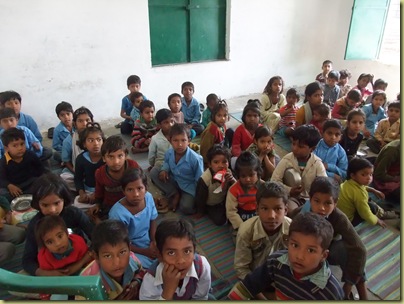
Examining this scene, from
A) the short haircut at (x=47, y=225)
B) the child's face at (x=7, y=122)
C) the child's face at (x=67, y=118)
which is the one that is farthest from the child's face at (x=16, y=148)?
the short haircut at (x=47, y=225)

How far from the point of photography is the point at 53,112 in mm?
4293

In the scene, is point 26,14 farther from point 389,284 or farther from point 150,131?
point 389,284

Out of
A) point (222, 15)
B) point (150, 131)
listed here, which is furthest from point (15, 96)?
point (222, 15)

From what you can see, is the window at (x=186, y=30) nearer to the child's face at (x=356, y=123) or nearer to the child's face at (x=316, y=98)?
the child's face at (x=316, y=98)

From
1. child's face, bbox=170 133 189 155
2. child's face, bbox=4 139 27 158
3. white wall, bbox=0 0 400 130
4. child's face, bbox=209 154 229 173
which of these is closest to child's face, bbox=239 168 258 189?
child's face, bbox=209 154 229 173

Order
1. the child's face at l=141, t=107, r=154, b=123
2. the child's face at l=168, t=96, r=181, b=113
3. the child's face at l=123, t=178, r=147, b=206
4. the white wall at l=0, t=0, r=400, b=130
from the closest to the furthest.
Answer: the child's face at l=123, t=178, r=147, b=206 → the child's face at l=141, t=107, r=154, b=123 → the child's face at l=168, t=96, r=181, b=113 → the white wall at l=0, t=0, r=400, b=130

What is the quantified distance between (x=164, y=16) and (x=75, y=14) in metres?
1.25

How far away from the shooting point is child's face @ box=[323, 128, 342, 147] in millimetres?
2631

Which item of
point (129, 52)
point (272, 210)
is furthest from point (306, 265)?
point (129, 52)

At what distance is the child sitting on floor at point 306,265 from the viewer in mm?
1305

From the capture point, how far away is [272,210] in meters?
1.68

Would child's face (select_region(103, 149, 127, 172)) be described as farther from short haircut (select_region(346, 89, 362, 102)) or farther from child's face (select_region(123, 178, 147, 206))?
short haircut (select_region(346, 89, 362, 102))

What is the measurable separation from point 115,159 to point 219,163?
73 cm

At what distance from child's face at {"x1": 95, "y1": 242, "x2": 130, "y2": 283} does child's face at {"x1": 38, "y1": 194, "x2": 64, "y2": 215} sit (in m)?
0.53
